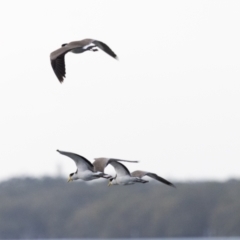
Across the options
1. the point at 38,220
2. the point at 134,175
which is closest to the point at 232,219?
the point at 38,220

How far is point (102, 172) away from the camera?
1975 cm

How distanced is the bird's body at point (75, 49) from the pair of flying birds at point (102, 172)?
56.2 inches

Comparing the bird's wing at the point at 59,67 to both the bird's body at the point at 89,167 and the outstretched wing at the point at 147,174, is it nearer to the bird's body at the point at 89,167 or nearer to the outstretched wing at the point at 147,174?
the bird's body at the point at 89,167

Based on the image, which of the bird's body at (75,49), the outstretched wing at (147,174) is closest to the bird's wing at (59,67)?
the bird's body at (75,49)

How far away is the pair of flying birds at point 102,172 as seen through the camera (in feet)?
65.5

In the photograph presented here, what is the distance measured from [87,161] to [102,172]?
60cm

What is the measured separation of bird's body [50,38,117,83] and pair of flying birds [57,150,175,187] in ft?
4.69

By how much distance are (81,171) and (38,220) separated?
178 feet

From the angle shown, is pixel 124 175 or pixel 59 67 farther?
pixel 124 175

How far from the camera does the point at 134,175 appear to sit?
2128 centimetres

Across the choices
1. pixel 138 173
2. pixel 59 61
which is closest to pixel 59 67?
pixel 59 61

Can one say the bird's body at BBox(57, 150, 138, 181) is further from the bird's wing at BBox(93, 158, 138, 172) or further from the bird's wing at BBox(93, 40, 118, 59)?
the bird's wing at BBox(93, 40, 118, 59)

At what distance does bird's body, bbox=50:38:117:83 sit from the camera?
768 inches

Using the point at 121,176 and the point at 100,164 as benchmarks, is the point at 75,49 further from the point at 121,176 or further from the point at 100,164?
the point at 121,176
